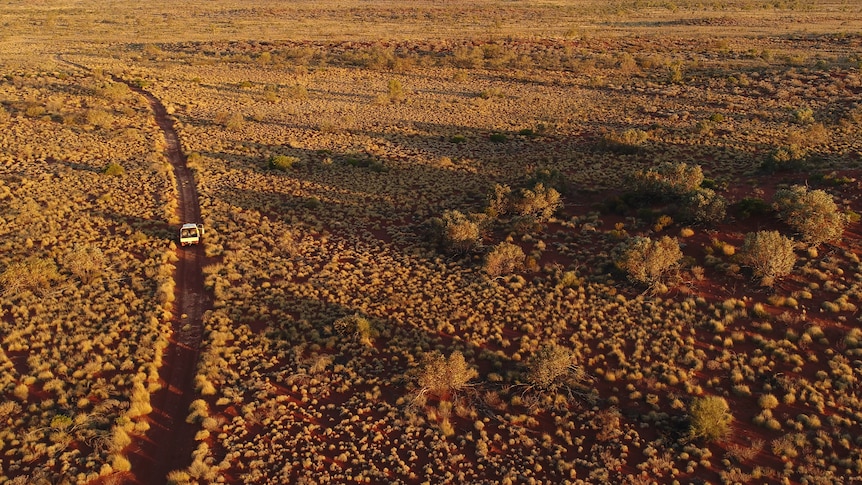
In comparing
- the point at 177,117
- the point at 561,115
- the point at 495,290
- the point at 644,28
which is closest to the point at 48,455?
the point at 495,290

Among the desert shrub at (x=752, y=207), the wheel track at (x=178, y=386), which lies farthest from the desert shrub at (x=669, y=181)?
the wheel track at (x=178, y=386)

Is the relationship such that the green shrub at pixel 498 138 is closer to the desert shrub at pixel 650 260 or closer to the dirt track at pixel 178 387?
the desert shrub at pixel 650 260

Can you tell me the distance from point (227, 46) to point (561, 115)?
5200cm

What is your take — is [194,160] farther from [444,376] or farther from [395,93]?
Result: [444,376]

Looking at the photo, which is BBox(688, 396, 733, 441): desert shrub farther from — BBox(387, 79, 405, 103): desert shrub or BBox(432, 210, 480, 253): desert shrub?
BBox(387, 79, 405, 103): desert shrub

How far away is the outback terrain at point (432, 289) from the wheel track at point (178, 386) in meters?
0.09

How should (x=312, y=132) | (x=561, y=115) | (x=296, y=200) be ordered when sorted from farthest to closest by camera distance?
(x=561, y=115) < (x=312, y=132) < (x=296, y=200)

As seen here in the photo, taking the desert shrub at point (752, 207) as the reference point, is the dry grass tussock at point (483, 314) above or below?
below

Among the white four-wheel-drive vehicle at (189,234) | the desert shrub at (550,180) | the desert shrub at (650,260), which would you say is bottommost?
the white four-wheel-drive vehicle at (189,234)

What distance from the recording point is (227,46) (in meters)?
76.6

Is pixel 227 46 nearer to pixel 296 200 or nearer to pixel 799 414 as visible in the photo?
pixel 296 200

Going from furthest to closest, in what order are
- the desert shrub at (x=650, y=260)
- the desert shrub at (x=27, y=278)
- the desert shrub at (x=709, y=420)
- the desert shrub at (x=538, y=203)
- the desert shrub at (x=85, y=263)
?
the desert shrub at (x=538, y=203) < the desert shrub at (x=85, y=263) < the desert shrub at (x=27, y=278) < the desert shrub at (x=650, y=260) < the desert shrub at (x=709, y=420)

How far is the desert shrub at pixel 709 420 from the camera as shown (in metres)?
14.5

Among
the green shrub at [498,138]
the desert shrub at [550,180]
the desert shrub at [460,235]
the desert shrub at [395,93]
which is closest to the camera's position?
the desert shrub at [460,235]
